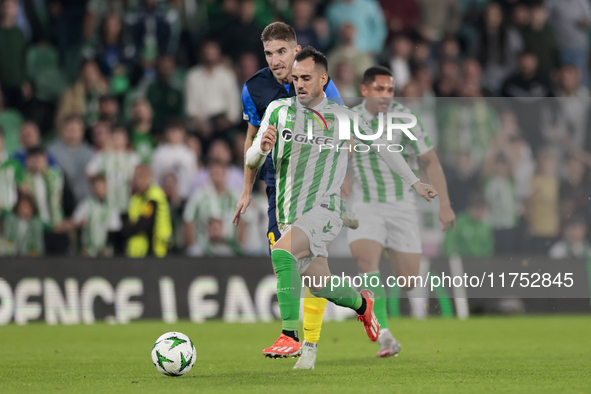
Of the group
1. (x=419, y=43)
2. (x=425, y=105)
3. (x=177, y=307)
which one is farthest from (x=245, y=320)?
(x=419, y=43)

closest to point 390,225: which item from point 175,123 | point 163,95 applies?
point 175,123

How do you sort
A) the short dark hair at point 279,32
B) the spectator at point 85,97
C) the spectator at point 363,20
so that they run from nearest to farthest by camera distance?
the short dark hair at point 279,32 → the spectator at point 85,97 → the spectator at point 363,20

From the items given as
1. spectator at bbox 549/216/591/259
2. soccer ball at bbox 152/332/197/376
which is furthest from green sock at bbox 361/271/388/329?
spectator at bbox 549/216/591/259

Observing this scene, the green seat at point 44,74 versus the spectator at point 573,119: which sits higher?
the green seat at point 44,74

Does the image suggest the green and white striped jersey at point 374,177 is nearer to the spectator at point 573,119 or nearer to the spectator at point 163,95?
the spectator at point 573,119

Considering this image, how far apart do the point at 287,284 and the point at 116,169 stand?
6.55m

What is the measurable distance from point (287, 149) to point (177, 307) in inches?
221

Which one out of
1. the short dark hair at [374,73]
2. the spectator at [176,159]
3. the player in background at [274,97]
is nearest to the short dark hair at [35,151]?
the spectator at [176,159]

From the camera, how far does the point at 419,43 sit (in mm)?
14539

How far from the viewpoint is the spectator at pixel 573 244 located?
11.4 meters

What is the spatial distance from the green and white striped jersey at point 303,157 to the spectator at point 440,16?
9.44m

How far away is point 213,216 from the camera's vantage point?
11.7m

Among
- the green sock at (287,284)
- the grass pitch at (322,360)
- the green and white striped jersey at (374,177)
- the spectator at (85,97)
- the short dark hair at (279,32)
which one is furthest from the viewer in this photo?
the spectator at (85,97)

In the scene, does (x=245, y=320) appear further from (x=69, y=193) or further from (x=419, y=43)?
(x=419, y=43)
